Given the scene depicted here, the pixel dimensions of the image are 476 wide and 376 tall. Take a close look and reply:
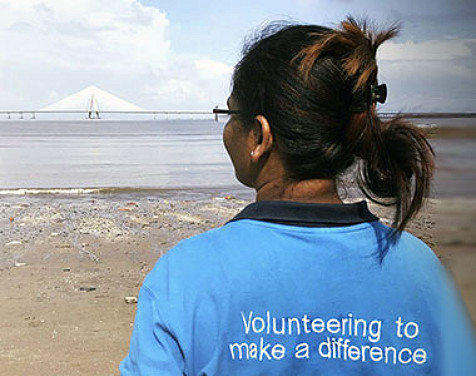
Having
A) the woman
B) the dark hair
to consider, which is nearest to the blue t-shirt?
the woman

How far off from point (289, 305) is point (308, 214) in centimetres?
16

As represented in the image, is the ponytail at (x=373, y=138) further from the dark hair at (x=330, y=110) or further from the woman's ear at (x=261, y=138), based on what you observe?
the woman's ear at (x=261, y=138)

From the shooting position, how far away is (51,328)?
4566 millimetres

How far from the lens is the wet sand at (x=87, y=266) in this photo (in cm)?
32

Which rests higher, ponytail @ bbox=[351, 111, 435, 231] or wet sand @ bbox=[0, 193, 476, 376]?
ponytail @ bbox=[351, 111, 435, 231]

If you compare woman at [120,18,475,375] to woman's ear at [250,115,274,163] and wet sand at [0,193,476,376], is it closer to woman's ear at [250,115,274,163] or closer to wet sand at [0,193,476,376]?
woman's ear at [250,115,274,163]

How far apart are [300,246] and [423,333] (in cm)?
26

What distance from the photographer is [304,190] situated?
3.57 ft

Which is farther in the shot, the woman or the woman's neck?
the woman's neck

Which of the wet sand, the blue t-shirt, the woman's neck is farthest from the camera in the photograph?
the woman's neck

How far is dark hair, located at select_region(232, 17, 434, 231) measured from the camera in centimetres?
100

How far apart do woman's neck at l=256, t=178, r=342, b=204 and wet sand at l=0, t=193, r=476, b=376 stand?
0.20 metres

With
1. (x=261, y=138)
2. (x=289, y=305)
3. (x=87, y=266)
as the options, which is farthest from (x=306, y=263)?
(x=87, y=266)

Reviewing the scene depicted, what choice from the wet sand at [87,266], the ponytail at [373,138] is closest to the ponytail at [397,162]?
the ponytail at [373,138]
